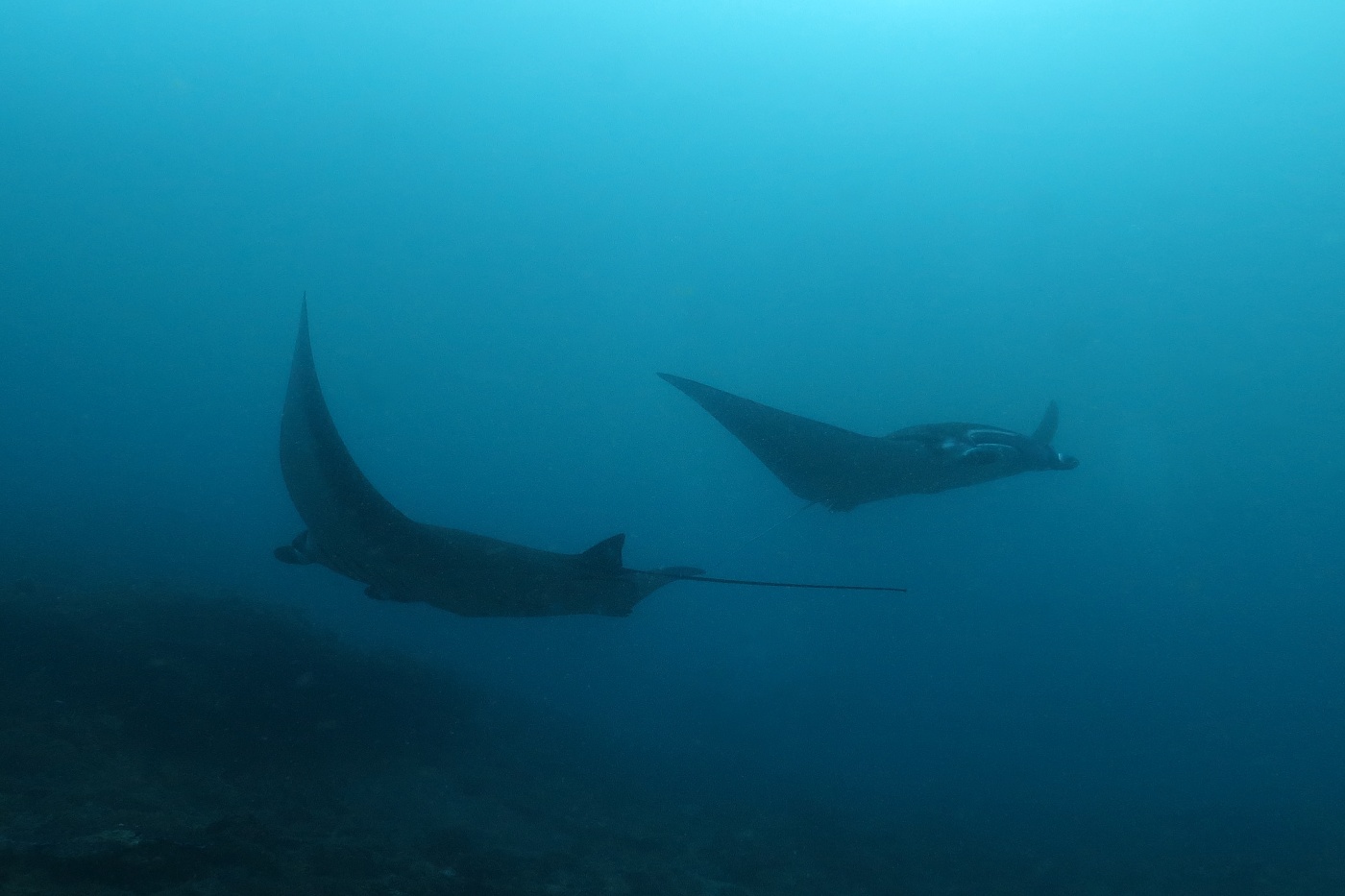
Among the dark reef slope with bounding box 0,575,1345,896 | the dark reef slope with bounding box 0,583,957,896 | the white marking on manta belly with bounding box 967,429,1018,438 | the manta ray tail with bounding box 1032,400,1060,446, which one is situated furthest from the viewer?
the manta ray tail with bounding box 1032,400,1060,446

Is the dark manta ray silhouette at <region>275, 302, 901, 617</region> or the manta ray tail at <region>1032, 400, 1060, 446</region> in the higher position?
the manta ray tail at <region>1032, 400, 1060, 446</region>

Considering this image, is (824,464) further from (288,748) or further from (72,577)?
(72,577)

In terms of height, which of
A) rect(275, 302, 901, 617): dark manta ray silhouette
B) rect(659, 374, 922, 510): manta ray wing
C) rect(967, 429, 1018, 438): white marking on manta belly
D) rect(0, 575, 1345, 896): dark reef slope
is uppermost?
rect(967, 429, 1018, 438): white marking on manta belly

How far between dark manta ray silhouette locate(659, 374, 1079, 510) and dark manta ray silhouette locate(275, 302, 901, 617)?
1591mm

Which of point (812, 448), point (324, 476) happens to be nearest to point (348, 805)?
point (324, 476)

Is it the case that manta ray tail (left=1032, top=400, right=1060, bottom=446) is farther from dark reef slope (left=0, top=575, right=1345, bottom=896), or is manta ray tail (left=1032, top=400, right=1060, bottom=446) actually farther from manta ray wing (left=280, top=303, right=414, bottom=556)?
manta ray wing (left=280, top=303, right=414, bottom=556)

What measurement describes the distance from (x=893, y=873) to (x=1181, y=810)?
6.31 metres

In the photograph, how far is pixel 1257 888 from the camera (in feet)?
25.2

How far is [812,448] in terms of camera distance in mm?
5895

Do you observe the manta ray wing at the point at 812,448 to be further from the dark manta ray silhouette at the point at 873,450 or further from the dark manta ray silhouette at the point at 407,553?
the dark manta ray silhouette at the point at 407,553

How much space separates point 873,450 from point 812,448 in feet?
1.63

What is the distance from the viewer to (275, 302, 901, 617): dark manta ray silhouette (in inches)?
146

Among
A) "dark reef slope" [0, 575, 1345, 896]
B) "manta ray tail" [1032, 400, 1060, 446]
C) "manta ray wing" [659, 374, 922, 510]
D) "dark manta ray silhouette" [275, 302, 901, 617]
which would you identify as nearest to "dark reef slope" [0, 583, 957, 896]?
"dark reef slope" [0, 575, 1345, 896]

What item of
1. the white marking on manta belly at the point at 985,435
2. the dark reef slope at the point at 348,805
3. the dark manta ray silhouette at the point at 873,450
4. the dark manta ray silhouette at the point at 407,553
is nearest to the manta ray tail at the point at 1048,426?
the dark manta ray silhouette at the point at 873,450
